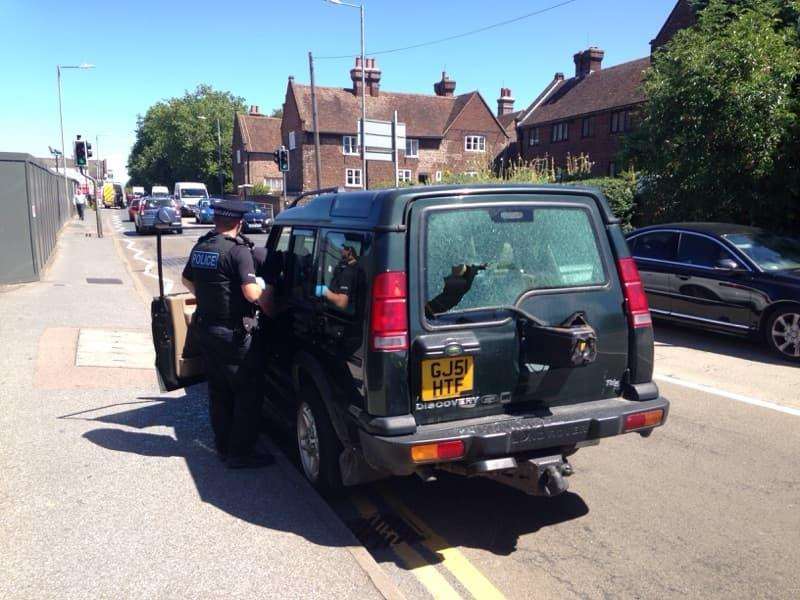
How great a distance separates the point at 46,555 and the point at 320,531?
141cm

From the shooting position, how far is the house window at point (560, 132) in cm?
4441

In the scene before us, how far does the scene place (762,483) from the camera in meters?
4.53

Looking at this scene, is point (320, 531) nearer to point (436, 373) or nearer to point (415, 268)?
point (436, 373)

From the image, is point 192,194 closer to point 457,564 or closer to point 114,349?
point 114,349

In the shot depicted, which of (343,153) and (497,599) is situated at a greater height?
(343,153)

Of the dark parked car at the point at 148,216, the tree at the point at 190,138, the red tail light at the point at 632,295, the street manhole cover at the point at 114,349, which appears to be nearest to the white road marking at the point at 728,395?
the red tail light at the point at 632,295

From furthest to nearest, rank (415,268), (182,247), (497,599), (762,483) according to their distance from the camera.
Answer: (182,247) → (762,483) → (415,268) → (497,599)

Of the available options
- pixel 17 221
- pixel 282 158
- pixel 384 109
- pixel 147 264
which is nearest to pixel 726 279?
pixel 17 221

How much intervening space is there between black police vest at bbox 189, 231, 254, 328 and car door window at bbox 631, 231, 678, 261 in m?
6.94

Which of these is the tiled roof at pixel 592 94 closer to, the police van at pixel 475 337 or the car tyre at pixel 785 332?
the car tyre at pixel 785 332

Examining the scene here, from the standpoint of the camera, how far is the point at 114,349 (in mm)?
8109

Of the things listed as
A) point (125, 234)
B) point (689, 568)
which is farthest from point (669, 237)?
point (125, 234)

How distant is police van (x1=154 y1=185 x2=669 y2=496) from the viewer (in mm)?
3404

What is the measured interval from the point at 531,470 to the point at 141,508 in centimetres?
231
